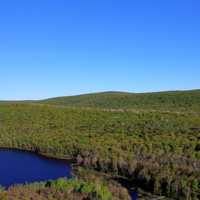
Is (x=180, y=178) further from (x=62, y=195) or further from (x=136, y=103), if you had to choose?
(x=136, y=103)

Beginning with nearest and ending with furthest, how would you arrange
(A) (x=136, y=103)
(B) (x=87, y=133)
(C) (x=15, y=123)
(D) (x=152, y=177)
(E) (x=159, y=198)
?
(E) (x=159, y=198)
(D) (x=152, y=177)
(B) (x=87, y=133)
(C) (x=15, y=123)
(A) (x=136, y=103)

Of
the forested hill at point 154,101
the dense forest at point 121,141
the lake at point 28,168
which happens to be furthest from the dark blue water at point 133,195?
the forested hill at point 154,101

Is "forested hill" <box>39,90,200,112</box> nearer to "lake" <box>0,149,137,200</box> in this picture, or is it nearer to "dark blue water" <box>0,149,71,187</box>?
"lake" <box>0,149,137,200</box>

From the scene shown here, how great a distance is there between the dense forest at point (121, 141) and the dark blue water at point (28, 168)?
11.0 ft

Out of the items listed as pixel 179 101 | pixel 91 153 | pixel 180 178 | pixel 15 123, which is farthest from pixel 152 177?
pixel 179 101

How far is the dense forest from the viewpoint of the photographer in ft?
169

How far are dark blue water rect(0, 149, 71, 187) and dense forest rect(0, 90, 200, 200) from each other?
3.35m

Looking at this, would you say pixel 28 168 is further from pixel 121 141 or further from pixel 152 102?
pixel 152 102

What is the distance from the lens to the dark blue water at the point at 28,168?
2311 inches

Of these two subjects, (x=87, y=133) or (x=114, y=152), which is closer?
(x=114, y=152)

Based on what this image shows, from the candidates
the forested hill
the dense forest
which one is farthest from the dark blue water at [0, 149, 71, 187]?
the forested hill

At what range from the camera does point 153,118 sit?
89.8m

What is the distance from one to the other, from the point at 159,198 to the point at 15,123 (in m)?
60.2

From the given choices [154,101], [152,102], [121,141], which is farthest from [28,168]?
[154,101]
